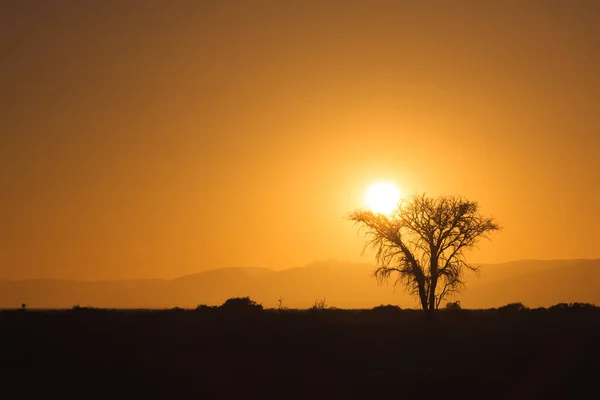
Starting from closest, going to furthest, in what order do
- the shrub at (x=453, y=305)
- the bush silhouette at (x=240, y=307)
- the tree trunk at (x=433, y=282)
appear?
the bush silhouette at (x=240, y=307) → the tree trunk at (x=433, y=282) → the shrub at (x=453, y=305)

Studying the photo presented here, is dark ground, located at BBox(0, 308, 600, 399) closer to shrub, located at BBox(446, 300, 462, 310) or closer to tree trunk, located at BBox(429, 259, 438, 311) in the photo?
tree trunk, located at BBox(429, 259, 438, 311)

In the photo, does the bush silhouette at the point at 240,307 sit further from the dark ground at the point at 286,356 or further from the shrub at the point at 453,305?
the shrub at the point at 453,305

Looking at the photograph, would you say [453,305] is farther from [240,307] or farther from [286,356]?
[286,356]

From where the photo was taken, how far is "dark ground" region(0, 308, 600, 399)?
3359 cm

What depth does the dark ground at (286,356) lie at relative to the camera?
33.6 metres

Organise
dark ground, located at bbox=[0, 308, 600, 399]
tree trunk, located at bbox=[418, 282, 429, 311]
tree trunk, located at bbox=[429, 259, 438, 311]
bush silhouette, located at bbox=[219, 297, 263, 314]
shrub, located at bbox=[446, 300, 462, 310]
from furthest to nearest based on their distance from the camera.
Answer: shrub, located at bbox=[446, 300, 462, 310] → tree trunk, located at bbox=[429, 259, 438, 311] → tree trunk, located at bbox=[418, 282, 429, 311] → bush silhouette, located at bbox=[219, 297, 263, 314] → dark ground, located at bbox=[0, 308, 600, 399]

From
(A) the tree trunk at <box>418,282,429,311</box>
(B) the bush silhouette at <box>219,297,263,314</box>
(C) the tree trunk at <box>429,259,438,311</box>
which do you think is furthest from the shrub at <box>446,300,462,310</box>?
(B) the bush silhouette at <box>219,297,263,314</box>

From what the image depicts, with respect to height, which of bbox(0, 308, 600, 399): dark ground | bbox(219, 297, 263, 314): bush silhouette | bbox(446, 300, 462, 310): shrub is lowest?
bbox(0, 308, 600, 399): dark ground

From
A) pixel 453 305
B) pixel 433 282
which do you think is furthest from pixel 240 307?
pixel 453 305

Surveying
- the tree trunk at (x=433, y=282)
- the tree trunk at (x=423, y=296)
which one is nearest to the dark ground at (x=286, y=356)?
the tree trunk at (x=423, y=296)

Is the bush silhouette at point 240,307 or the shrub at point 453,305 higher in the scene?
the shrub at point 453,305

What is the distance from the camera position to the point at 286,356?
38250 millimetres

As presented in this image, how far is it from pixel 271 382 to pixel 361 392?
16.3 ft

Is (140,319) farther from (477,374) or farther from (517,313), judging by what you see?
(517,313)
